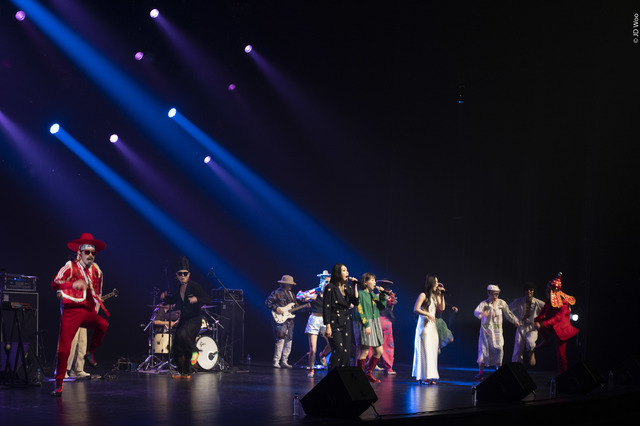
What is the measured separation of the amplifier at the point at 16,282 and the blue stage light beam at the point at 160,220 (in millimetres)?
3340

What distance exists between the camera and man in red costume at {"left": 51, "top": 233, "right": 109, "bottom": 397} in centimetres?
858

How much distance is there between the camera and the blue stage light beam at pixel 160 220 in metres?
14.1

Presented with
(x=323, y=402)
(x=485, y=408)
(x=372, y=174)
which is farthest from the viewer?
(x=372, y=174)

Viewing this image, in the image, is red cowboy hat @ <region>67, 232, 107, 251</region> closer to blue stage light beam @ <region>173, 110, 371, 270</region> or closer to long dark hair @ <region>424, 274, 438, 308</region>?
long dark hair @ <region>424, 274, 438, 308</region>

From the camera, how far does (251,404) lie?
7.52m

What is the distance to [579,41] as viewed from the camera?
522 inches

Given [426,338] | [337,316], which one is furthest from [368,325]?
[337,316]

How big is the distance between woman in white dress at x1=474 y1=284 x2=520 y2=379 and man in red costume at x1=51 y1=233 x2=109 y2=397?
6.86 metres

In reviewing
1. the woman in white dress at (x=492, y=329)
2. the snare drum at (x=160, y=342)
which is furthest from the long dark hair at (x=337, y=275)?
the snare drum at (x=160, y=342)

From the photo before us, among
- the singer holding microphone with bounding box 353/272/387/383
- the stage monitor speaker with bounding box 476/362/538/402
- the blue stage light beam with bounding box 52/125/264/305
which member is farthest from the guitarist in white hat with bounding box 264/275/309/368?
the stage monitor speaker with bounding box 476/362/538/402

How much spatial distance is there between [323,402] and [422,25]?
10614mm

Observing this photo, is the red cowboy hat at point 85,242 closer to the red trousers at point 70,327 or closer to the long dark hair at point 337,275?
the red trousers at point 70,327

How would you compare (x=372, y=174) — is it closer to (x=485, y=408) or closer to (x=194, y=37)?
(x=194, y=37)

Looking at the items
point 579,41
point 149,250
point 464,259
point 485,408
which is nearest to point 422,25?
point 579,41
